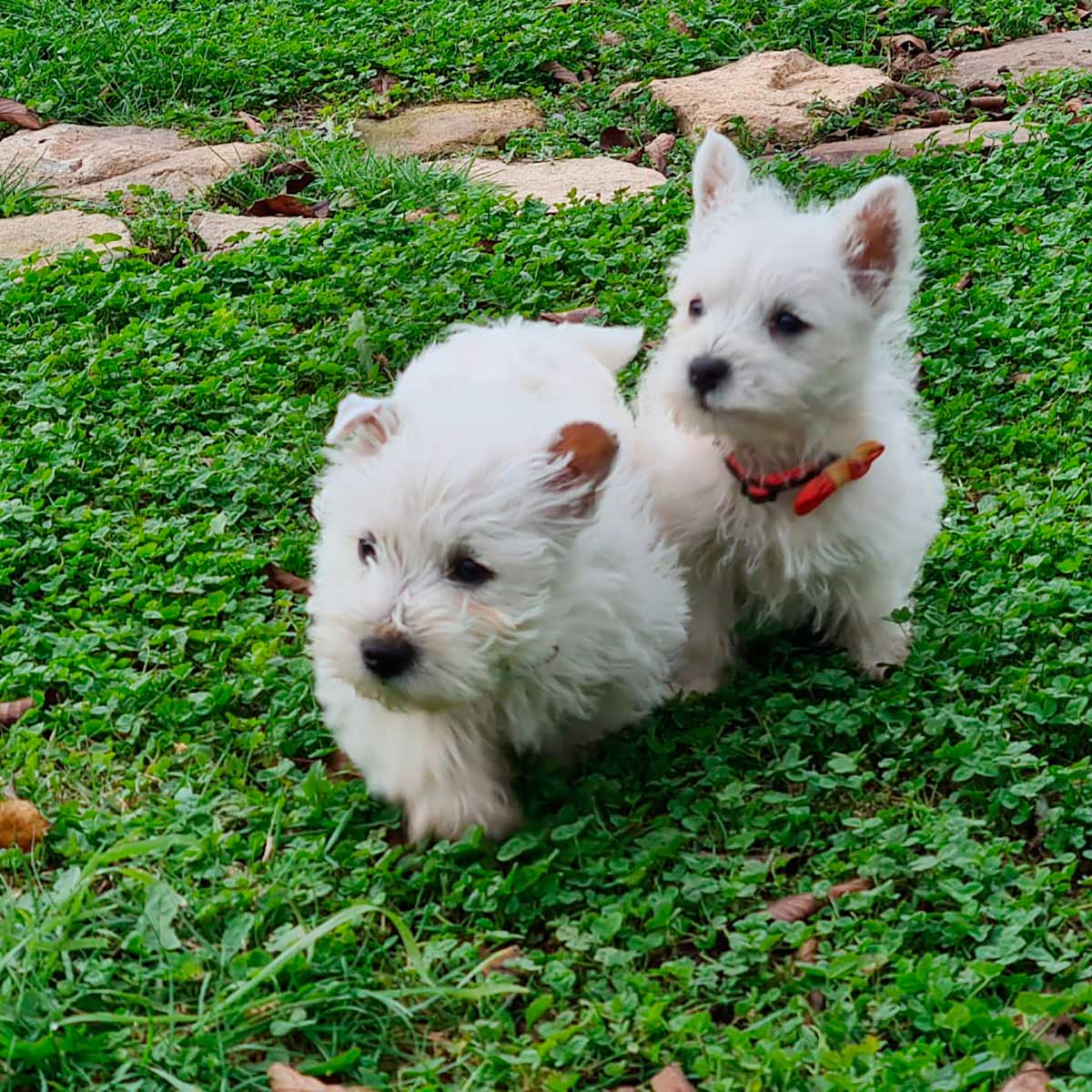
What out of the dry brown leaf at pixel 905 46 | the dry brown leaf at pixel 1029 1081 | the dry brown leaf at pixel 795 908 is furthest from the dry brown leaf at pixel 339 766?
the dry brown leaf at pixel 905 46

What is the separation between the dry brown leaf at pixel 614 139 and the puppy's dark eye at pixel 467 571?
5.54 m

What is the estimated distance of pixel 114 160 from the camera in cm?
827

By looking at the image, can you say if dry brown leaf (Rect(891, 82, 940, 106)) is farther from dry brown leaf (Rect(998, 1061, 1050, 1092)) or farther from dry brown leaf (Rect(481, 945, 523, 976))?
dry brown leaf (Rect(998, 1061, 1050, 1092))

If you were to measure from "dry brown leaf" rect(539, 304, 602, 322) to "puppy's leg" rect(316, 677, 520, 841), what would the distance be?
2.85 m

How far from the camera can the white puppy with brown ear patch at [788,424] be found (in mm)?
4164

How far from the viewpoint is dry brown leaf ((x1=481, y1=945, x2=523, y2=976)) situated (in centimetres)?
337

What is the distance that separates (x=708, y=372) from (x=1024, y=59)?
6.01m

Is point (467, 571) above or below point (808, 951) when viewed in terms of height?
above

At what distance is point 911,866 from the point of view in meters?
3.56

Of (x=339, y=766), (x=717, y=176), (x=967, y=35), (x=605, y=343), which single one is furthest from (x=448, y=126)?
(x=339, y=766)

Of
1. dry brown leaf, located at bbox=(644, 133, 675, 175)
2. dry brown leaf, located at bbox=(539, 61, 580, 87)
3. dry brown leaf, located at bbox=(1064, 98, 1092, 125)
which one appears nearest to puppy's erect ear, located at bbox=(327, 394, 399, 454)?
dry brown leaf, located at bbox=(644, 133, 675, 175)

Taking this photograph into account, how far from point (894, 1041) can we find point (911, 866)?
1.76ft

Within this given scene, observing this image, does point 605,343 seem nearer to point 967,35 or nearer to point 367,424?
point 367,424

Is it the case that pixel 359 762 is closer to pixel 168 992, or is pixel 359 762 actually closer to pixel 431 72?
pixel 168 992
